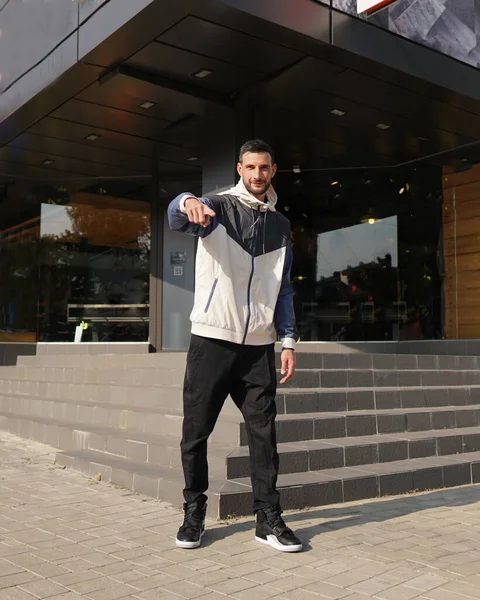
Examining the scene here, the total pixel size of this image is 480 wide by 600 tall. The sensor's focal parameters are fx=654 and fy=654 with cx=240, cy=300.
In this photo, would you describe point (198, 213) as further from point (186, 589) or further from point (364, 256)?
point (364, 256)

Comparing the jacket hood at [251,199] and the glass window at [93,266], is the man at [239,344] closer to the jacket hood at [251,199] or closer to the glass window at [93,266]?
the jacket hood at [251,199]

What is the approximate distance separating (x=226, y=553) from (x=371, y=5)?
21.3 feet

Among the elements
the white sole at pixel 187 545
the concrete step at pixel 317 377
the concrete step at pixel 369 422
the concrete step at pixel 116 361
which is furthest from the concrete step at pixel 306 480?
the concrete step at pixel 116 361

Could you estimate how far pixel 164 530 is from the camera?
3.93 m

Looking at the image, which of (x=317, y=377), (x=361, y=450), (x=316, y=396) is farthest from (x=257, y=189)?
(x=317, y=377)

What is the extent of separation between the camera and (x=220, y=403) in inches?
146

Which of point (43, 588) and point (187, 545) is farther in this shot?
point (187, 545)

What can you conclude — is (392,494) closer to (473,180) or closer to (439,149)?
(439,149)

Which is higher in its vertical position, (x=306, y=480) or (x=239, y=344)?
(x=239, y=344)

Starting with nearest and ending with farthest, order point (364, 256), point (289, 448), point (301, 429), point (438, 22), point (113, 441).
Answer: point (289, 448) → point (301, 429) → point (113, 441) → point (438, 22) → point (364, 256)

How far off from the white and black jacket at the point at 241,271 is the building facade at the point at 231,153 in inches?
156

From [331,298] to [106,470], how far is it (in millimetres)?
7719

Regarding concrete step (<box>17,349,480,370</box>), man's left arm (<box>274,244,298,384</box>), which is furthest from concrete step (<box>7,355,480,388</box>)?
man's left arm (<box>274,244,298,384</box>)

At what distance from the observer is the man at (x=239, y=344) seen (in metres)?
3.60
